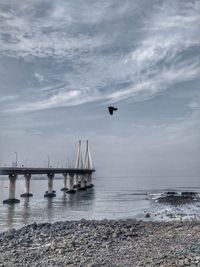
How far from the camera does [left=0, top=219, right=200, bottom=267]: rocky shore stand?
19.2 meters

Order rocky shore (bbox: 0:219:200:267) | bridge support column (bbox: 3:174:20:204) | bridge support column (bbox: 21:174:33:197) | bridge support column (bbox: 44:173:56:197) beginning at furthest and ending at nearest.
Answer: bridge support column (bbox: 44:173:56:197), bridge support column (bbox: 21:174:33:197), bridge support column (bbox: 3:174:20:204), rocky shore (bbox: 0:219:200:267)

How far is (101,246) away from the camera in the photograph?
2322 centimetres

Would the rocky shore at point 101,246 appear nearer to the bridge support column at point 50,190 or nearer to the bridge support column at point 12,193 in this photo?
the bridge support column at point 12,193

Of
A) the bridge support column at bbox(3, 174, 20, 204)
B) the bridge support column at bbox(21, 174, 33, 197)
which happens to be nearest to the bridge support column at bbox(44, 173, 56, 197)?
the bridge support column at bbox(21, 174, 33, 197)

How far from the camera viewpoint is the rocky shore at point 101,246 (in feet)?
62.9

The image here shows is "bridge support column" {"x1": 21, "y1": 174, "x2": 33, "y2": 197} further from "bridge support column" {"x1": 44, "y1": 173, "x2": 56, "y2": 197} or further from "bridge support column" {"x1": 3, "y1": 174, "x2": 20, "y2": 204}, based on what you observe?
"bridge support column" {"x1": 3, "y1": 174, "x2": 20, "y2": 204}

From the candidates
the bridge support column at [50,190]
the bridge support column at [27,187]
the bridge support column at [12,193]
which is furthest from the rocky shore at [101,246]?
the bridge support column at [50,190]

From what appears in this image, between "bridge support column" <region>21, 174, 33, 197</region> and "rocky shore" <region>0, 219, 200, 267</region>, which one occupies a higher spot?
"bridge support column" <region>21, 174, 33, 197</region>

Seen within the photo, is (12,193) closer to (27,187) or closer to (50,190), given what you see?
(27,187)

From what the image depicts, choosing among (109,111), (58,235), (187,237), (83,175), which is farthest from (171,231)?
(83,175)

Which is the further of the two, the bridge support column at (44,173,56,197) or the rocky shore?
the bridge support column at (44,173,56,197)

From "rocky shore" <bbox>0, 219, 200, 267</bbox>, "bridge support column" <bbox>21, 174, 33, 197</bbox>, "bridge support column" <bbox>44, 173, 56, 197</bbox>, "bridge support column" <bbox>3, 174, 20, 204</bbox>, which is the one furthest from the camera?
"bridge support column" <bbox>44, 173, 56, 197</bbox>

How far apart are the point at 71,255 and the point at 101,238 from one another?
535 centimetres

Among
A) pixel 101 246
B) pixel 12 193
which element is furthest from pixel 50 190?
pixel 101 246
